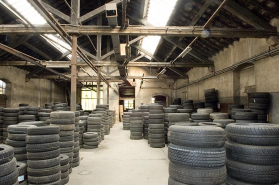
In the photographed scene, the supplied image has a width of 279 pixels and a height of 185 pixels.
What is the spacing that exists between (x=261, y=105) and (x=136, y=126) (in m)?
6.60

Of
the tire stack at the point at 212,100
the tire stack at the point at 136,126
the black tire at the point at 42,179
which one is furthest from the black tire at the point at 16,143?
the tire stack at the point at 212,100

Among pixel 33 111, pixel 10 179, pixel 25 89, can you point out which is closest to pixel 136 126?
pixel 33 111

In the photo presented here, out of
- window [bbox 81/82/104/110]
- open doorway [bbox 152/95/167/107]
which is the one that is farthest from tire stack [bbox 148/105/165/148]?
window [bbox 81/82/104/110]

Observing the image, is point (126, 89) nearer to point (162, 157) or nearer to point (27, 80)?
point (27, 80)

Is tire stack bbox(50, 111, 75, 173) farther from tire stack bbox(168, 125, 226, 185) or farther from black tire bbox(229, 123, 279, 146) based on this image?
black tire bbox(229, 123, 279, 146)

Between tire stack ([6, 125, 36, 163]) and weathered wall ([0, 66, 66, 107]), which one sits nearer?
tire stack ([6, 125, 36, 163])

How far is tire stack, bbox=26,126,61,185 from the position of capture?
423 centimetres

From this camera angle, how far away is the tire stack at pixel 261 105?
712cm

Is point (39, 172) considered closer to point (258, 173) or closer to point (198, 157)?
point (198, 157)

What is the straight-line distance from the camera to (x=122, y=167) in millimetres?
6254

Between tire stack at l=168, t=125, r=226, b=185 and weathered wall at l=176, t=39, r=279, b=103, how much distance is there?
496 cm

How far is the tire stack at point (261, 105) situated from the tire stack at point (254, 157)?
381 cm

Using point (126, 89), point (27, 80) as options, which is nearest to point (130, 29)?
point (27, 80)

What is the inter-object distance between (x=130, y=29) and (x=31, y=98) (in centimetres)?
1455
